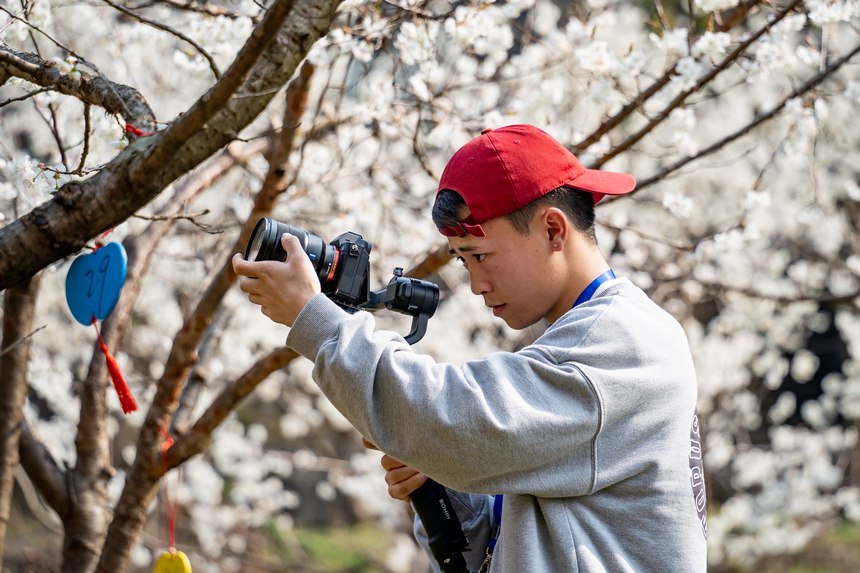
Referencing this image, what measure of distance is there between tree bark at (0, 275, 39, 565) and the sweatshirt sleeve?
1.25 metres

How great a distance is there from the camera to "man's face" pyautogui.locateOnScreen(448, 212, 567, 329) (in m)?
1.66

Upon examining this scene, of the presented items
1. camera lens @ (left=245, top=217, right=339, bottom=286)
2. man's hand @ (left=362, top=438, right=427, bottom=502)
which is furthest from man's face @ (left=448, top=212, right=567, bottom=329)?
man's hand @ (left=362, top=438, right=427, bottom=502)

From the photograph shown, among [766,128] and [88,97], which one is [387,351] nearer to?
[88,97]

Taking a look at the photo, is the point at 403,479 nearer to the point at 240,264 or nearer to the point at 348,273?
the point at 348,273

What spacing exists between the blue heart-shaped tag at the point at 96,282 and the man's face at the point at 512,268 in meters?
0.77

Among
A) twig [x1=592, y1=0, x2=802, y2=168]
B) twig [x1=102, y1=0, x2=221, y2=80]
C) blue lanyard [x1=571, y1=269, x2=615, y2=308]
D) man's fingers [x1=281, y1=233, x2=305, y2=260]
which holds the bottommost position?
blue lanyard [x1=571, y1=269, x2=615, y2=308]

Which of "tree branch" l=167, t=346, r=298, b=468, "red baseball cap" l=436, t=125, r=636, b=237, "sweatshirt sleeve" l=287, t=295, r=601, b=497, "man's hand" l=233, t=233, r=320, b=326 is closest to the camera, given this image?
"sweatshirt sleeve" l=287, t=295, r=601, b=497

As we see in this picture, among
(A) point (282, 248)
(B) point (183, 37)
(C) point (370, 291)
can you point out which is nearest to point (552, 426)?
(C) point (370, 291)

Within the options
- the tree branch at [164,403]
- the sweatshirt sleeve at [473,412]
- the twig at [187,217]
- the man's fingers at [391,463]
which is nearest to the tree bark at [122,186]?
the twig at [187,217]

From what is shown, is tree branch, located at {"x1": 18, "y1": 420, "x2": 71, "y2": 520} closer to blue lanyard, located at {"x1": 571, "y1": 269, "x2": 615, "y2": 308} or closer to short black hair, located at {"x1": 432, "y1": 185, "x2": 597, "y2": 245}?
short black hair, located at {"x1": 432, "y1": 185, "x2": 597, "y2": 245}

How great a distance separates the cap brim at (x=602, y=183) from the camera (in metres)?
1.70

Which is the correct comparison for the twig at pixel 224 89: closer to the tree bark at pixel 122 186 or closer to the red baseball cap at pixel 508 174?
the tree bark at pixel 122 186

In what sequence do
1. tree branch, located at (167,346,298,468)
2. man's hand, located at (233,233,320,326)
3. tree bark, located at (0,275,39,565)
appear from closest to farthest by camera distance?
man's hand, located at (233,233,320,326)
tree bark, located at (0,275,39,565)
tree branch, located at (167,346,298,468)

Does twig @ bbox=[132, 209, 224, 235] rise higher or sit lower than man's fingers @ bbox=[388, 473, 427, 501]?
higher
